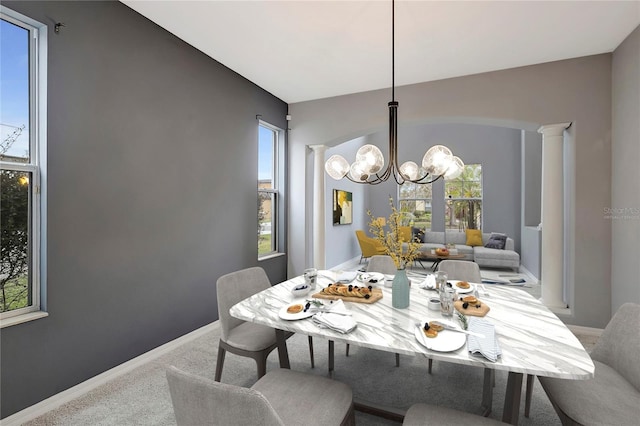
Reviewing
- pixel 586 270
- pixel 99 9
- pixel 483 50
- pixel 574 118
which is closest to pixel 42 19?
pixel 99 9

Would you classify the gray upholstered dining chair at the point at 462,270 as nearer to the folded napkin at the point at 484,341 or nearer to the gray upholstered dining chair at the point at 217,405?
the folded napkin at the point at 484,341

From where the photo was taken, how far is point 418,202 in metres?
8.57

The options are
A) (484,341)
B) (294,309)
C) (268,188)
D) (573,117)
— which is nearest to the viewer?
(484,341)

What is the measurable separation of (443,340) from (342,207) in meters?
5.82

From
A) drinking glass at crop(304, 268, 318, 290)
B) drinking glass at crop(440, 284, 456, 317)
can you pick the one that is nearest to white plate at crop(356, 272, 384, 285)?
drinking glass at crop(304, 268, 318, 290)

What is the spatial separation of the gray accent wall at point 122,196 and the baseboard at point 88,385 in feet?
0.15

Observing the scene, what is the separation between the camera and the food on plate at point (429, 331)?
141 cm

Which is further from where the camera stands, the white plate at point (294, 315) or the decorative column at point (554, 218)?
the decorative column at point (554, 218)

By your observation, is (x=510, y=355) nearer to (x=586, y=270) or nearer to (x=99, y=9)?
(x=586, y=270)

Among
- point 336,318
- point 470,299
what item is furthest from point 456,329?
point 336,318

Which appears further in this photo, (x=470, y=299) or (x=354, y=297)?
(x=354, y=297)

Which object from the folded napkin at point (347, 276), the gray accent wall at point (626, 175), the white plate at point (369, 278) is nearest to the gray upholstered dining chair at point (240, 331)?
the folded napkin at point (347, 276)

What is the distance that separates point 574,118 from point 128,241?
4.59 metres

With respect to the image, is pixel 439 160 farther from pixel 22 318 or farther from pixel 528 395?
pixel 22 318
